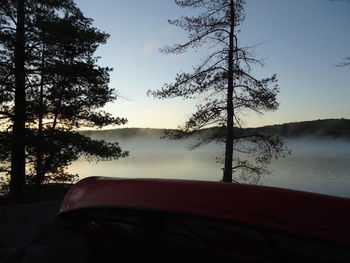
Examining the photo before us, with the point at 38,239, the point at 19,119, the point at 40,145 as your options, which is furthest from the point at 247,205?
the point at 19,119

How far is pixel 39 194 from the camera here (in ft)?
39.5

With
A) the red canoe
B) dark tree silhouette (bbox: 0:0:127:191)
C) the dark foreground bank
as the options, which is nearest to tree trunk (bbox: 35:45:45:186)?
dark tree silhouette (bbox: 0:0:127:191)

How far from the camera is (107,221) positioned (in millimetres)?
4922

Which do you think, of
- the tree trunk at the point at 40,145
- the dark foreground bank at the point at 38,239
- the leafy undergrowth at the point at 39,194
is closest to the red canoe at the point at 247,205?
the dark foreground bank at the point at 38,239

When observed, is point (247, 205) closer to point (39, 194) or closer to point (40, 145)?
point (39, 194)

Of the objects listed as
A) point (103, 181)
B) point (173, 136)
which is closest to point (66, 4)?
point (173, 136)

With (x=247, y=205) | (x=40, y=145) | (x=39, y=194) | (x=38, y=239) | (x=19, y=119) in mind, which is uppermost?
(x=19, y=119)

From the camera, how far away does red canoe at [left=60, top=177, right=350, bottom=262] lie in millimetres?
3211

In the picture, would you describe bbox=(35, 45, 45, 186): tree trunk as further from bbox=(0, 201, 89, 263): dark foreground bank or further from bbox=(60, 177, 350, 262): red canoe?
bbox=(60, 177, 350, 262): red canoe

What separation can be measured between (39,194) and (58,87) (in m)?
4.32

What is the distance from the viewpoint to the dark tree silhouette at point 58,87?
1234 centimetres

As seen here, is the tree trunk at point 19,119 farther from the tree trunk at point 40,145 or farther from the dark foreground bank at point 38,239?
the dark foreground bank at point 38,239

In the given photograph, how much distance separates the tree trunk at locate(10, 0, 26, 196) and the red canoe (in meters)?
8.81

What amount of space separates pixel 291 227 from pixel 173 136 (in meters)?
11.1
